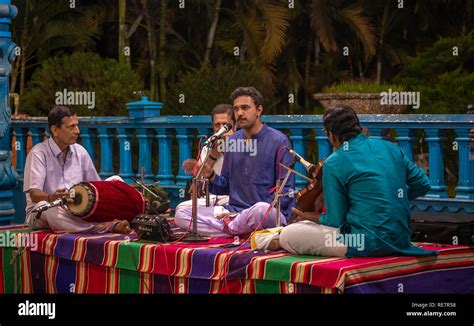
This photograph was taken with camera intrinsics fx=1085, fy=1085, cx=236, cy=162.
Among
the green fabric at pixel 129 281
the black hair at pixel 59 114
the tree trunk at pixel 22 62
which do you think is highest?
the tree trunk at pixel 22 62

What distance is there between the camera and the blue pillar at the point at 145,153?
1080 centimetres

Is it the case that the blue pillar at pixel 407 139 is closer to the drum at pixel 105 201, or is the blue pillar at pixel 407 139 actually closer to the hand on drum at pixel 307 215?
the hand on drum at pixel 307 215

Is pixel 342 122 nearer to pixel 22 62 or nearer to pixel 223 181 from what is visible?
pixel 223 181

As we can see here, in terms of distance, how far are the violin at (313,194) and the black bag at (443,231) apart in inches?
38.8

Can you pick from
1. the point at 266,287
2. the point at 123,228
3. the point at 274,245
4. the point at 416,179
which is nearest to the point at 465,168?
the point at 416,179

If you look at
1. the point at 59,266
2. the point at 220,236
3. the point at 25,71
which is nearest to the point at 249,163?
the point at 220,236

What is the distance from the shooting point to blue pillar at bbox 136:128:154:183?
1080 cm

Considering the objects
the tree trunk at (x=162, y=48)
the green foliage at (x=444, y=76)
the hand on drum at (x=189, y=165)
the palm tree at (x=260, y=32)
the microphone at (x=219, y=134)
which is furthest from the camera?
the tree trunk at (x=162, y=48)

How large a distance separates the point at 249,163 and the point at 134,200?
1.06m

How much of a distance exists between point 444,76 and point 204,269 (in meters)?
11.2

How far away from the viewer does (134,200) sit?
28.8 ft

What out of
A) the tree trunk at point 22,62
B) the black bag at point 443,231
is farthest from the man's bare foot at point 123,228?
the tree trunk at point 22,62
